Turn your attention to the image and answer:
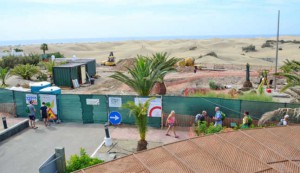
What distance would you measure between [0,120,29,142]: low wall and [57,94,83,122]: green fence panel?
188 cm

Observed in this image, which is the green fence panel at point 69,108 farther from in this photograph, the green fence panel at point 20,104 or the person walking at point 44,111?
the green fence panel at point 20,104

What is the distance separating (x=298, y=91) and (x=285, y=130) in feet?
20.5

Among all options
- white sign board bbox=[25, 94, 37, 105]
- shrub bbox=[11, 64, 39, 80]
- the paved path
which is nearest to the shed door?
shrub bbox=[11, 64, 39, 80]

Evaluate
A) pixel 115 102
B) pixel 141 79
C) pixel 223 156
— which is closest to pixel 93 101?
pixel 115 102

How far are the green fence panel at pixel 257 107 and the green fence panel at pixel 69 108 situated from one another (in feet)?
29.1

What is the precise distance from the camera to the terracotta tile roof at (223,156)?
22.0 ft

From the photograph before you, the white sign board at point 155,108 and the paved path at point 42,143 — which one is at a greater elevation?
the white sign board at point 155,108

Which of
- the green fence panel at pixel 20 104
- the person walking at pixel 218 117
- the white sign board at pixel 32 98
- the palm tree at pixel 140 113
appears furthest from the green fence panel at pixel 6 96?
the person walking at pixel 218 117

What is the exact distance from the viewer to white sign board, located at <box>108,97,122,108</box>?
52.0ft

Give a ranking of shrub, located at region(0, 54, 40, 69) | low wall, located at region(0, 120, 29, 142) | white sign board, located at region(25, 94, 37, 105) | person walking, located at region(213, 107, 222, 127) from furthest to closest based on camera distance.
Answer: shrub, located at region(0, 54, 40, 69) < white sign board, located at region(25, 94, 37, 105) < low wall, located at region(0, 120, 29, 142) < person walking, located at region(213, 107, 222, 127)

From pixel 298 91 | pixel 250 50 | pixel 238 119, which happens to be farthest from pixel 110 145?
pixel 250 50

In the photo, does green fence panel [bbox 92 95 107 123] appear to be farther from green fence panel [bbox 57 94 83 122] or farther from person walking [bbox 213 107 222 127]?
person walking [bbox 213 107 222 127]

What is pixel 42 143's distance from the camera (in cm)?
1390

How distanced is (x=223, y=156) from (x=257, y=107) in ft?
26.4
